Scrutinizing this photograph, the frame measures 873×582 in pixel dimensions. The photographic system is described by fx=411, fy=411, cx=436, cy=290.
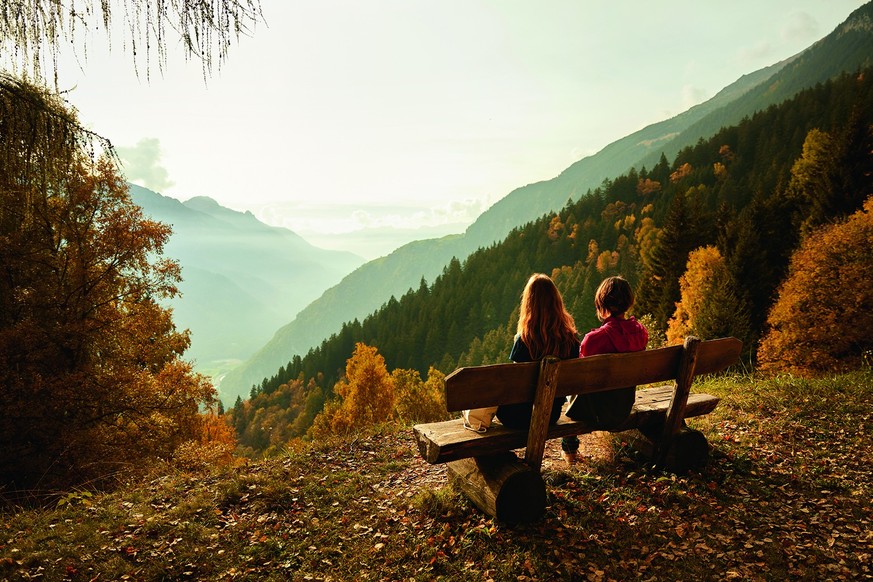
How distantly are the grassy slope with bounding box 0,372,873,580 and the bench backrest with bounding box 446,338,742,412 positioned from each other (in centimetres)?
140

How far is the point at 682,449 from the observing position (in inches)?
204

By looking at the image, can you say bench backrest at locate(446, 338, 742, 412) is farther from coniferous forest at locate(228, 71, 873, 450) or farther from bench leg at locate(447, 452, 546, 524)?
coniferous forest at locate(228, 71, 873, 450)

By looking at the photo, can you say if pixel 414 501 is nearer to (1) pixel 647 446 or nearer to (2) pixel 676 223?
(1) pixel 647 446

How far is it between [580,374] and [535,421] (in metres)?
0.68

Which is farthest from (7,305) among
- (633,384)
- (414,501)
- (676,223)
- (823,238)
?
(676,223)

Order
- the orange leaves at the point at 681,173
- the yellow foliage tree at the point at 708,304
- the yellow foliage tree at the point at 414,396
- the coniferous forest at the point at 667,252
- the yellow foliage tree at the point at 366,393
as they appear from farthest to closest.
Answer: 1. the orange leaves at the point at 681,173
2. the yellow foliage tree at the point at 366,393
3. the yellow foliage tree at the point at 414,396
4. the coniferous forest at the point at 667,252
5. the yellow foliage tree at the point at 708,304

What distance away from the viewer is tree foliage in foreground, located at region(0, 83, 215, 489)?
9414mm

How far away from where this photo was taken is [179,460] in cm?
1247

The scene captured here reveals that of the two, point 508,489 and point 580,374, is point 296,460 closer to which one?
point 508,489

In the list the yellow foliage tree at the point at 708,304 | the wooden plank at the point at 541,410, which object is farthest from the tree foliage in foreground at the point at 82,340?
the yellow foliage tree at the point at 708,304

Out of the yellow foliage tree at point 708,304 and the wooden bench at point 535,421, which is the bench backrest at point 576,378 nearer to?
the wooden bench at point 535,421

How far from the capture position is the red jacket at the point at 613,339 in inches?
190

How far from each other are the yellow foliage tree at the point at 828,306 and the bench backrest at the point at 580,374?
19305 millimetres

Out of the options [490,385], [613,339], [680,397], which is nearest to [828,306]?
[680,397]
